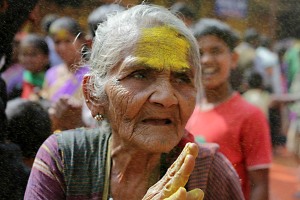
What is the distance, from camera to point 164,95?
211cm

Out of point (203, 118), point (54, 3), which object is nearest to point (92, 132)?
point (203, 118)

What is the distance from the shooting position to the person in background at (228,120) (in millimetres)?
3371

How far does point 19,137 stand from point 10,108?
0.18 m

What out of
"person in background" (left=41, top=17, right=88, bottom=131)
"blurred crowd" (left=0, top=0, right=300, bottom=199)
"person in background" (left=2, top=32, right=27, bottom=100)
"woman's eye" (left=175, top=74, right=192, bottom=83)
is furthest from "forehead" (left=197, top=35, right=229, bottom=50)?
"woman's eye" (left=175, top=74, right=192, bottom=83)

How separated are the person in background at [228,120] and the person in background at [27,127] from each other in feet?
2.39

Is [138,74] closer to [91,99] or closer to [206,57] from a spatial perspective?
[91,99]

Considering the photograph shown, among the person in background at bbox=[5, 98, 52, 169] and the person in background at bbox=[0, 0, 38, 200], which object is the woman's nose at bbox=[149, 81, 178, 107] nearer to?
the person in background at bbox=[0, 0, 38, 200]

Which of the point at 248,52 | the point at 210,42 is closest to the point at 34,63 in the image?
the point at 210,42

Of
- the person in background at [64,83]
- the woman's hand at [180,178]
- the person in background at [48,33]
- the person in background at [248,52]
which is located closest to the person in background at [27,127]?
the person in background at [64,83]

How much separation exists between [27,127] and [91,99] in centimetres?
106

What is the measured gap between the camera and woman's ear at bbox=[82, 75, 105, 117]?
233 centimetres

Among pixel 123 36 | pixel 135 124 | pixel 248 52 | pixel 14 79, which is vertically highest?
pixel 123 36

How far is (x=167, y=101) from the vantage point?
210 cm

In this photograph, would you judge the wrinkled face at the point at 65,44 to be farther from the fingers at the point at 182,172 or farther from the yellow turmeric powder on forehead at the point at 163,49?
the fingers at the point at 182,172
